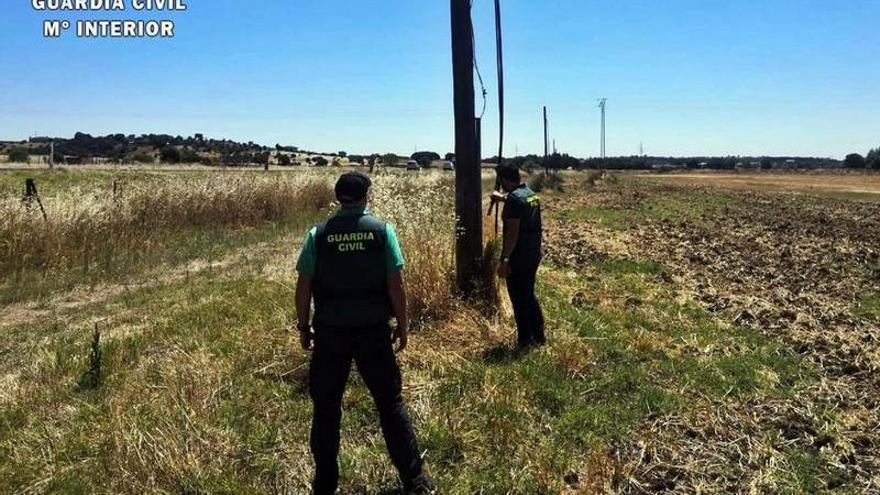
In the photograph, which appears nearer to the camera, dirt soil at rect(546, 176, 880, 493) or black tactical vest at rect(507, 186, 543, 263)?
dirt soil at rect(546, 176, 880, 493)

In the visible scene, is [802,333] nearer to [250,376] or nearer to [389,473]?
[389,473]

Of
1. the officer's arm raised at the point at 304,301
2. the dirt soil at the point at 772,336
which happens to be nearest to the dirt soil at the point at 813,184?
the dirt soil at the point at 772,336

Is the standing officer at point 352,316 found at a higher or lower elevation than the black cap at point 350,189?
lower

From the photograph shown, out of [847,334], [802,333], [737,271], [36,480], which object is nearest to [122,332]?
[36,480]

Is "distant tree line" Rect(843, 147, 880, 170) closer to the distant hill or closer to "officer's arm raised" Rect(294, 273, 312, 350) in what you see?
the distant hill

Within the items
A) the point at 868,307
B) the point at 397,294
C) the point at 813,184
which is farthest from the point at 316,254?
the point at 813,184

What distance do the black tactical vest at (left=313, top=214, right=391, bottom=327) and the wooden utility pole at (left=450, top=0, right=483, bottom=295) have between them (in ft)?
12.6

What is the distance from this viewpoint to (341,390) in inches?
153

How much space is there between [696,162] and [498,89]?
485 feet

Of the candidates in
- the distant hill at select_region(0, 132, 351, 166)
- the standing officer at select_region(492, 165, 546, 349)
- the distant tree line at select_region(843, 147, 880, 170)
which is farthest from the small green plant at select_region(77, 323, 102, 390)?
the distant tree line at select_region(843, 147, 880, 170)

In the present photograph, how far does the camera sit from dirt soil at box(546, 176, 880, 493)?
4230mm

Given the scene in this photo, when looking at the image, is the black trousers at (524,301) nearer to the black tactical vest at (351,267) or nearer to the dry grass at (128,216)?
the black tactical vest at (351,267)

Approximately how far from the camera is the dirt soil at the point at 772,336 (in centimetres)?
423

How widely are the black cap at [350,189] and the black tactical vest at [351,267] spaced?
0.37 feet
